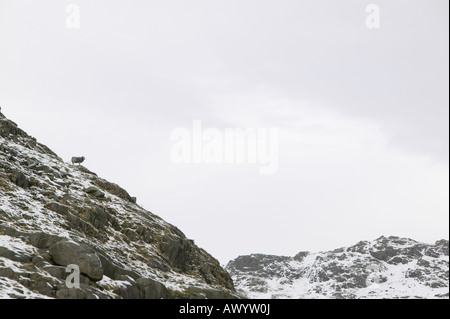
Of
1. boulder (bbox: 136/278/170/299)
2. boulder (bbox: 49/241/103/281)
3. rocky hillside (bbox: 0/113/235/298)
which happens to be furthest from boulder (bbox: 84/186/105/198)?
boulder (bbox: 49/241/103/281)

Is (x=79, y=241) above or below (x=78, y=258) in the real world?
above

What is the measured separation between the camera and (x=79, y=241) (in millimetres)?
A: 41625

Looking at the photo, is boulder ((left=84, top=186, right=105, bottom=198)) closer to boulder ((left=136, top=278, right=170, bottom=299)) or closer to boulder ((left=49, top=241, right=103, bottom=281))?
boulder ((left=136, top=278, right=170, bottom=299))

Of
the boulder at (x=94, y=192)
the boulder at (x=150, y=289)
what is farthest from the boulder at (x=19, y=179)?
the boulder at (x=150, y=289)

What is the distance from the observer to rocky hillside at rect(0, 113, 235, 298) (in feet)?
117

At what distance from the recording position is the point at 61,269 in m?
36.2

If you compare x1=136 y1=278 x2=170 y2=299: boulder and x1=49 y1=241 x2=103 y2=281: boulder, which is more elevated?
x1=49 y1=241 x2=103 y2=281: boulder

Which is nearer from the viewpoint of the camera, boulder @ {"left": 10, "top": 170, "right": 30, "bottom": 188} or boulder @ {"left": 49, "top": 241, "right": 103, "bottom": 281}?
boulder @ {"left": 49, "top": 241, "right": 103, "bottom": 281}

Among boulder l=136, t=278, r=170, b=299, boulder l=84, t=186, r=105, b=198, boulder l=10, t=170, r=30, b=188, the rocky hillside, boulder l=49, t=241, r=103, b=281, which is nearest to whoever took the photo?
the rocky hillside

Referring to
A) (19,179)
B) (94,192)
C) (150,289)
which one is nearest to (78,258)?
(150,289)

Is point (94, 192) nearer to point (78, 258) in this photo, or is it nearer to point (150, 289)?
point (150, 289)
